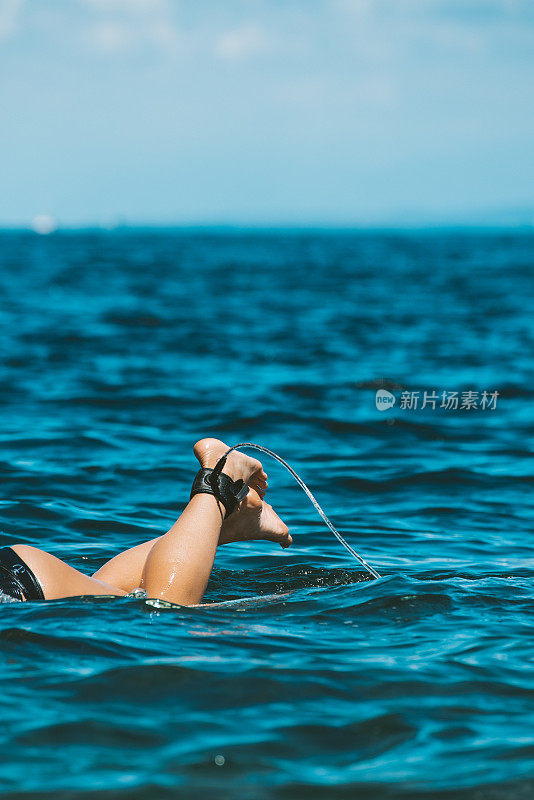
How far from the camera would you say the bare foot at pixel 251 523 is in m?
5.54

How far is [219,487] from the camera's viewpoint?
5363 mm

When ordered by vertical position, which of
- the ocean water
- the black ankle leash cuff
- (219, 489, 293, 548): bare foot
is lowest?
the ocean water

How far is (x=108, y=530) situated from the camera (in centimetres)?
766

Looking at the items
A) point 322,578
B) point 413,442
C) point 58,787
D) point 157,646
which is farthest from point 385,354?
point 58,787

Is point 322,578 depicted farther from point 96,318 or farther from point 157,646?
point 96,318

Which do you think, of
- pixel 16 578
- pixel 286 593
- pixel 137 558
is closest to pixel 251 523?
pixel 286 593

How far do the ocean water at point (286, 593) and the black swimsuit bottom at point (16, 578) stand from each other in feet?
0.30

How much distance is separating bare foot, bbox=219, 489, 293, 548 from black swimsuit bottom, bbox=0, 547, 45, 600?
114 centimetres

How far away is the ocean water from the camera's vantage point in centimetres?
371

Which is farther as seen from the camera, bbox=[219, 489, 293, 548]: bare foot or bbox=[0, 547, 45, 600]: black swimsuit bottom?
bbox=[219, 489, 293, 548]: bare foot

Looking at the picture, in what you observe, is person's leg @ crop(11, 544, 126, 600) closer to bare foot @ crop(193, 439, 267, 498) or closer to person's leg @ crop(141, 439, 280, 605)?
person's leg @ crop(141, 439, 280, 605)

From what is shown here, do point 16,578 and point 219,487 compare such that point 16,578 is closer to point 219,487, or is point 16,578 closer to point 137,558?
point 137,558

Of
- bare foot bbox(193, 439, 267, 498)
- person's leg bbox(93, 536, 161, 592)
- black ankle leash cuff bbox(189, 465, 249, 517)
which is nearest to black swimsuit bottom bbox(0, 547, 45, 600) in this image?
person's leg bbox(93, 536, 161, 592)

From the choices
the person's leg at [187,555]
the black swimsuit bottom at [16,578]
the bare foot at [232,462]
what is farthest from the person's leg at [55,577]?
the bare foot at [232,462]
